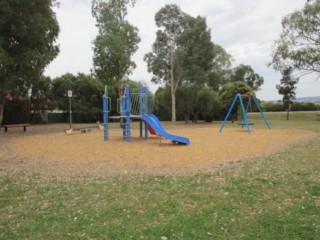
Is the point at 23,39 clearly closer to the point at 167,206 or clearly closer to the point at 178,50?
the point at 178,50

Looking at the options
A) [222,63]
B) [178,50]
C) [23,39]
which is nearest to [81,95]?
[178,50]

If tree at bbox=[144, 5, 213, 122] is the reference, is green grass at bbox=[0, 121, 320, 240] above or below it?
below

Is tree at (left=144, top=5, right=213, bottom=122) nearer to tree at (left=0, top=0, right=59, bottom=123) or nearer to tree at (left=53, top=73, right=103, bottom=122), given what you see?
tree at (left=53, top=73, right=103, bottom=122)

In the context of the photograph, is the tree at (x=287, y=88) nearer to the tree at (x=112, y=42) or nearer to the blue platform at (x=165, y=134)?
the tree at (x=112, y=42)

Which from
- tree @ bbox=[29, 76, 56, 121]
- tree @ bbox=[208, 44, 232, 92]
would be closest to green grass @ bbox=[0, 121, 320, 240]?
tree @ bbox=[29, 76, 56, 121]

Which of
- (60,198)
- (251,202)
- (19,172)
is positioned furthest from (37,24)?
(251,202)

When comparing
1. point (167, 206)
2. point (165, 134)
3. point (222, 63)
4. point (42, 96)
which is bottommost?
point (167, 206)

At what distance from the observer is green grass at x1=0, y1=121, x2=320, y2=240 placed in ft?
12.3

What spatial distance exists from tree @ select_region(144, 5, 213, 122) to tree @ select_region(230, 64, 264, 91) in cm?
2678

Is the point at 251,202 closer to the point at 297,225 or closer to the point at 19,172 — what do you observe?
the point at 297,225

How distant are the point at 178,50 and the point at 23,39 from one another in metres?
13.1

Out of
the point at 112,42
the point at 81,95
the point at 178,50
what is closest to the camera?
the point at 112,42

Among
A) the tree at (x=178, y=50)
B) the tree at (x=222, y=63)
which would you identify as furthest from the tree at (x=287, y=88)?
the tree at (x=222, y=63)

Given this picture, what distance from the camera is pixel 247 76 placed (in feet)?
181
